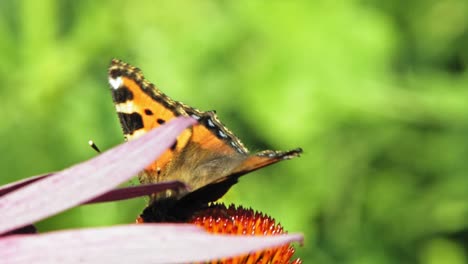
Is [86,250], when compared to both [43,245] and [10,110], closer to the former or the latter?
[43,245]

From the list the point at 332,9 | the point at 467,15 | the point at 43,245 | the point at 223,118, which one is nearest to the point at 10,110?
the point at 223,118

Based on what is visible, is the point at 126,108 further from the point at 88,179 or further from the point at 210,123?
the point at 88,179

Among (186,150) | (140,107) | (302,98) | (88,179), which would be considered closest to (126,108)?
(140,107)

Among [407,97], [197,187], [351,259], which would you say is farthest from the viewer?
[407,97]

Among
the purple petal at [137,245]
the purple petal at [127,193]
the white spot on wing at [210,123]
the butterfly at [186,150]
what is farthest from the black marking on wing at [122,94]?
the purple petal at [137,245]

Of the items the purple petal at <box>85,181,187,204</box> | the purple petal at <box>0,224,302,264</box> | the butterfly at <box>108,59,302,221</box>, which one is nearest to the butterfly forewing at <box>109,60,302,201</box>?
the butterfly at <box>108,59,302,221</box>

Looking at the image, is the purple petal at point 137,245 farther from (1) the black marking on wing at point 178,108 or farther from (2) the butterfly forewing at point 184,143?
(1) the black marking on wing at point 178,108
